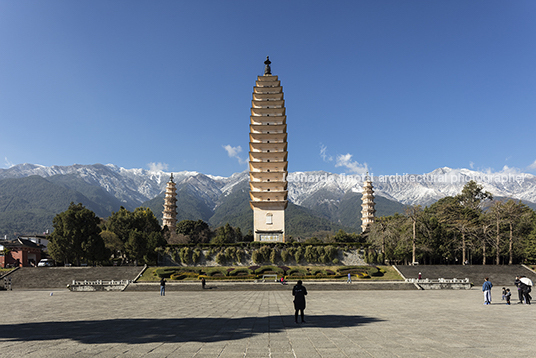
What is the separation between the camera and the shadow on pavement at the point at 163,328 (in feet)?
31.1

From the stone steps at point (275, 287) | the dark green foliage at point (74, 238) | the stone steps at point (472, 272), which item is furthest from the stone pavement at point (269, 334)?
the dark green foliage at point (74, 238)

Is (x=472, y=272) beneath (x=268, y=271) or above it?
above

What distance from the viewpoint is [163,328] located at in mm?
11180

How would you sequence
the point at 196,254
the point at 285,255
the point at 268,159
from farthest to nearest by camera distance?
the point at 268,159 → the point at 196,254 → the point at 285,255

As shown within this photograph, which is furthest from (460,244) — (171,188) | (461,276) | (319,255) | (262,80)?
(171,188)

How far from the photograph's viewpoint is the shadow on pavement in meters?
9.49

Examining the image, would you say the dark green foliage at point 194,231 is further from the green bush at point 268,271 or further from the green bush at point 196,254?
the green bush at point 268,271

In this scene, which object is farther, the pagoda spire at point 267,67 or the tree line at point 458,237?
the pagoda spire at point 267,67

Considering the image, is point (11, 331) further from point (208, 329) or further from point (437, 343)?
point (437, 343)

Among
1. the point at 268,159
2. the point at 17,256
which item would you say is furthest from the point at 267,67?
the point at 17,256

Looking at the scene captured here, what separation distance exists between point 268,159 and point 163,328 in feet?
170

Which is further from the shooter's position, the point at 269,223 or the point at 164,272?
the point at 269,223

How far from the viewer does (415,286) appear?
32.2 meters

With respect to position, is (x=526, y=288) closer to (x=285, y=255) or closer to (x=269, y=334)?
(x=269, y=334)
